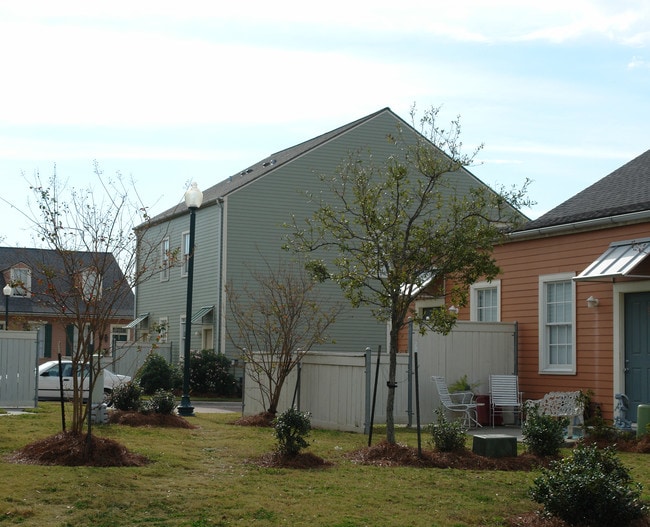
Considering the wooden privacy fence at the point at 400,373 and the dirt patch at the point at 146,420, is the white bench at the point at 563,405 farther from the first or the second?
the dirt patch at the point at 146,420

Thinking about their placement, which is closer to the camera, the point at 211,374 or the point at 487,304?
the point at 487,304

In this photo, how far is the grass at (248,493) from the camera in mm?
8781

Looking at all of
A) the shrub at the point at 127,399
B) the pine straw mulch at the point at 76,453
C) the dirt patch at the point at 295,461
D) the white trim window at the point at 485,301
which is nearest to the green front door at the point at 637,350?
the white trim window at the point at 485,301

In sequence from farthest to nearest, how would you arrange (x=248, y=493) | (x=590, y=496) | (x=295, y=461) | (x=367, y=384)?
1. (x=367, y=384)
2. (x=295, y=461)
3. (x=248, y=493)
4. (x=590, y=496)

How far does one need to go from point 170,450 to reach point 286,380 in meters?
6.61

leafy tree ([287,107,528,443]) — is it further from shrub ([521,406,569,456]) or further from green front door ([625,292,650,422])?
green front door ([625,292,650,422])

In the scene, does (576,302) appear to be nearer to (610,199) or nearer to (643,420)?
(610,199)

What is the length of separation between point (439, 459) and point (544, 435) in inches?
57.0

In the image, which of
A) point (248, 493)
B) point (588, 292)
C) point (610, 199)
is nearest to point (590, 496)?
point (248, 493)

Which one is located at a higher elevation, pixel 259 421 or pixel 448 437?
pixel 448 437

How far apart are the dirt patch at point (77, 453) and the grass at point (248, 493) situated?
314 millimetres

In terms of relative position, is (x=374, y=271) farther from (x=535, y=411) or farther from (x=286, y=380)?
(x=286, y=380)

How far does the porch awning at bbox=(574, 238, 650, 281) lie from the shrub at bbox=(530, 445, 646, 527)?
7590mm

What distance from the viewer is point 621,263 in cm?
1612
